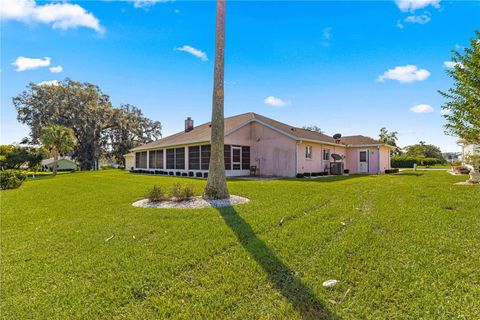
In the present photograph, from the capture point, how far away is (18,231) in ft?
19.0

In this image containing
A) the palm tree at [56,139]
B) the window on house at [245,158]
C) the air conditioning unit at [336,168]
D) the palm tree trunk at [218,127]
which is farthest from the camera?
the palm tree at [56,139]

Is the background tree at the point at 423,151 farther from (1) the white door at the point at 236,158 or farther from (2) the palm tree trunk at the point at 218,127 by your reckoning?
(2) the palm tree trunk at the point at 218,127

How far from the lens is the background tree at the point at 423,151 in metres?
48.6

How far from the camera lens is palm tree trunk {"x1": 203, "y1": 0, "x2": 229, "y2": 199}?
335 inches

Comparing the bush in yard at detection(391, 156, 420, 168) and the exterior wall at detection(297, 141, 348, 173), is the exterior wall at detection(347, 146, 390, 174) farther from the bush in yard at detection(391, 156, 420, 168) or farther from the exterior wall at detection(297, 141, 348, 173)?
the bush in yard at detection(391, 156, 420, 168)

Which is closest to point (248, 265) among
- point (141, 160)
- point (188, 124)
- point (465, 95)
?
point (465, 95)

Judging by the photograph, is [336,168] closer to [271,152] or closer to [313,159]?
[313,159]

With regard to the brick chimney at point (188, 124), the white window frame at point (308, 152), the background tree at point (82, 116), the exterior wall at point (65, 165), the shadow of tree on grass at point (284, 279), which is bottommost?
the shadow of tree on grass at point (284, 279)

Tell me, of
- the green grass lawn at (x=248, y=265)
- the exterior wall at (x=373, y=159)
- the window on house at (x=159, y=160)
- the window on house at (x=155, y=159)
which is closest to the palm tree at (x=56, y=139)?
the window on house at (x=155, y=159)

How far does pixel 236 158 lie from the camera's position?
19.0 meters

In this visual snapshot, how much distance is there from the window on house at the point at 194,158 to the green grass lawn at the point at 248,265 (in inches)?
530

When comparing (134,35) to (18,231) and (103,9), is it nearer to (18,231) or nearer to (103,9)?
(103,9)

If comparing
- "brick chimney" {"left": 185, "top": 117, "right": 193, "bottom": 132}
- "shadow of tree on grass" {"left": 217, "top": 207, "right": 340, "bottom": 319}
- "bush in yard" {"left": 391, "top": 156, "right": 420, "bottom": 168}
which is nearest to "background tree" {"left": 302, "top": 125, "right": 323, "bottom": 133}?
"bush in yard" {"left": 391, "top": 156, "right": 420, "bottom": 168}

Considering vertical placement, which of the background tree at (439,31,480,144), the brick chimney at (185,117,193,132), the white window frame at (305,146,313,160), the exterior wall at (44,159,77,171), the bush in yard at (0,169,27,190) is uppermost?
the brick chimney at (185,117,193,132)
